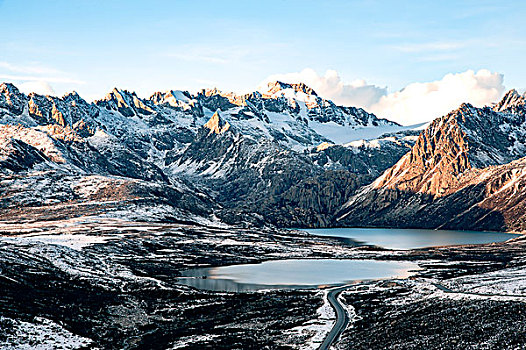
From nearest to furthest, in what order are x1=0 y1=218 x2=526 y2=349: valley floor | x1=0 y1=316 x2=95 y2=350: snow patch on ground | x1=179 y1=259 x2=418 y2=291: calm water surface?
x1=0 y1=316 x2=95 y2=350: snow patch on ground < x1=0 y1=218 x2=526 y2=349: valley floor < x1=179 y1=259 x2=418 y2=291: calm water surface

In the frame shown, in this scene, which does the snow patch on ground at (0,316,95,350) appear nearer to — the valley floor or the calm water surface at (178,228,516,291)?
the valley floor

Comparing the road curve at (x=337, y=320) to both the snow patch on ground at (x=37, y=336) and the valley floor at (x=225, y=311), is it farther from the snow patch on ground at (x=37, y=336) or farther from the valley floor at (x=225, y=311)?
the snow patch on ground at (x=37, y=336)

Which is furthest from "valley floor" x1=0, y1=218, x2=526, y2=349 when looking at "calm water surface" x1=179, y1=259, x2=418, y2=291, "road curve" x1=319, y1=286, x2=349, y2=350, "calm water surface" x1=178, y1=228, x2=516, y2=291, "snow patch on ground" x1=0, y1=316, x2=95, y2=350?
"calm water surface" x1=179, y1=259, x2=418, y2=291

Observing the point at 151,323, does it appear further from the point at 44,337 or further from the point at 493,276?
the point at 493,276

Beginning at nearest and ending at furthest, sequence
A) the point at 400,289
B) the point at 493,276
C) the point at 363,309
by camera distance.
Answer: the point at 363,309 < the point at 400,289 < the point at 493,276

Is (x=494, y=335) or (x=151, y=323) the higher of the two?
(x=494, y=335)

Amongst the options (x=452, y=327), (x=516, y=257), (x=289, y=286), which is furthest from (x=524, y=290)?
(x=516, y=257)
